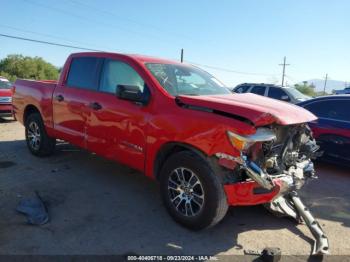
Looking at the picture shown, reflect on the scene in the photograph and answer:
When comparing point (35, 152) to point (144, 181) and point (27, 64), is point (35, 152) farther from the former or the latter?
point (27, 64)

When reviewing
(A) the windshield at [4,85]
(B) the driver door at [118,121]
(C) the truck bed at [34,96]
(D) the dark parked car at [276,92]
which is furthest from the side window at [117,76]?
(D) the dark parked car at [276,92]

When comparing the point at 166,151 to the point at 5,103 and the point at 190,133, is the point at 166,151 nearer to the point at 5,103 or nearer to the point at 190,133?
the point at 190,133

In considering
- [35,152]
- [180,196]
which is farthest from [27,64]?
[180,196]

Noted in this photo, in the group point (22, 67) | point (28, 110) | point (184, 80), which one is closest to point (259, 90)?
point (28, 110)

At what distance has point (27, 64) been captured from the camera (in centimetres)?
5934

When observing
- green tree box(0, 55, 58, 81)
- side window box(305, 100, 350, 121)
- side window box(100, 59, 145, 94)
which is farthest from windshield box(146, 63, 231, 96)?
green tree box(0, 55, 58, 81)

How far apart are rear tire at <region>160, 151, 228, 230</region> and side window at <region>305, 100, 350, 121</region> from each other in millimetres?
4081

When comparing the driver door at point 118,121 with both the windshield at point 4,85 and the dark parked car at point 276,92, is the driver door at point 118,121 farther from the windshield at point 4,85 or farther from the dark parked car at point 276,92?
the dark parked car at point 276,92

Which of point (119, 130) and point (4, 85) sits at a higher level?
point (4, 85)

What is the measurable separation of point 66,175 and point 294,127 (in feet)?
12.1

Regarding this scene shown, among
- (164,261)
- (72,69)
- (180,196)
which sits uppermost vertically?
(72,69)

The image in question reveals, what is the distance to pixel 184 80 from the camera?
4.88 meters

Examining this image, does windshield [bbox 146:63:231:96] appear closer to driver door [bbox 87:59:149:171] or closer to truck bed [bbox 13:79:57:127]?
driver door [bbox 87:59:149:171]

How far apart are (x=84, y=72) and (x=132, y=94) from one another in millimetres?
1672
